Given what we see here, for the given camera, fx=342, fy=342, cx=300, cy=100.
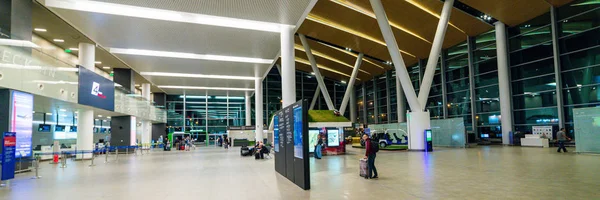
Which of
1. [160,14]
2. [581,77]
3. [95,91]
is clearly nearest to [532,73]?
[581,77]

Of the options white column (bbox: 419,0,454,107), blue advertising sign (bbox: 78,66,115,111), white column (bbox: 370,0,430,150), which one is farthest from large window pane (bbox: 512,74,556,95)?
blue advertising sign (bbox: 78,66,115,111)

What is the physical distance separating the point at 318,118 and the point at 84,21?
12031mm

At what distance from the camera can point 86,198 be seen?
270 inches

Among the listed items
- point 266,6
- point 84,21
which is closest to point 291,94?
point 266,6

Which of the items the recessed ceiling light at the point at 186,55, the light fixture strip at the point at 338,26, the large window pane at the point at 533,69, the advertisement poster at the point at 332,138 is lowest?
the advertisement poster at the point at 332,138

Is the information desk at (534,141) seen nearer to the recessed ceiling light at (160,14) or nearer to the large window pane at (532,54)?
the large window pane at (532,54)

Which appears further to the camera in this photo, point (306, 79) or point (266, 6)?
point (306, 79)

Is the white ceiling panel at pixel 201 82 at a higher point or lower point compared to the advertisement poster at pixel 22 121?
higher

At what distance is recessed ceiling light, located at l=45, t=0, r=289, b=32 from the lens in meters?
14.0

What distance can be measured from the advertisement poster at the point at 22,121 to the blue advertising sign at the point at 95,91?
4.21m

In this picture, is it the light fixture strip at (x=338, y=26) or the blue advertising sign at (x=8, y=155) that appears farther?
the light fixture strip at (x=338, y=26)

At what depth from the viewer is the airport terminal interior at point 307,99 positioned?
820 centimetres

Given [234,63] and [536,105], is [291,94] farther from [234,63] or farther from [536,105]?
[536,105]

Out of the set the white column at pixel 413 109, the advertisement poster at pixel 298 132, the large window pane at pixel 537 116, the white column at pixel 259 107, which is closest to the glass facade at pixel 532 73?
the large window pane at pixel 537 116
